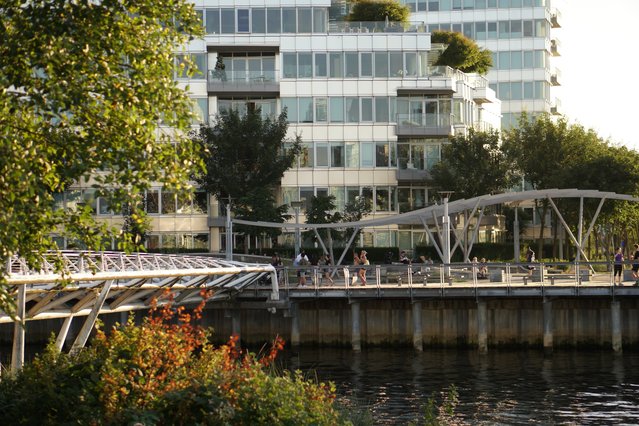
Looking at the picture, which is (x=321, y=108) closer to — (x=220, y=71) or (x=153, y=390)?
(x=220, y=71)

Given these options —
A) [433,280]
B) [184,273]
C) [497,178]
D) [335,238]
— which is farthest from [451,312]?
[497,178]

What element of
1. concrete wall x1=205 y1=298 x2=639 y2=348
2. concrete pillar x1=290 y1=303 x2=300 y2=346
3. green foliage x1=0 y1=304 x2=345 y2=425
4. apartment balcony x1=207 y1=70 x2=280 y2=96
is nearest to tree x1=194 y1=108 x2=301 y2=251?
apartment balcony x1=207 y1=70 x2=280 y2=96

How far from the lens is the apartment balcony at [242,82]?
80125mm

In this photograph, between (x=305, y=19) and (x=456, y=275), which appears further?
(x=305, y=19)

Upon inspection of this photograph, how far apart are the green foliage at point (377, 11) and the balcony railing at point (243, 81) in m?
8.75

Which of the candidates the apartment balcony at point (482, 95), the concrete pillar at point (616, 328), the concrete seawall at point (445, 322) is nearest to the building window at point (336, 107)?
the apartment balcony at point (482, 95)

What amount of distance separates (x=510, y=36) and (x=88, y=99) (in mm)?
92955

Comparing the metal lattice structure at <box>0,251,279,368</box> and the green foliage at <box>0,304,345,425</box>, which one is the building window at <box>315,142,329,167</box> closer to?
the metal lattice structure at <box>0,251,279,368</box>

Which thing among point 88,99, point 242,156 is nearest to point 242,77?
point 242,156

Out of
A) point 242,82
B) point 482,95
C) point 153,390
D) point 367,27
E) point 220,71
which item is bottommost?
point 153,390

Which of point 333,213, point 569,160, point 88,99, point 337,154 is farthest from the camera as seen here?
point 569,160

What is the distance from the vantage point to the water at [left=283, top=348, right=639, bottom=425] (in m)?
36.8

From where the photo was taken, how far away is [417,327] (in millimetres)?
52281

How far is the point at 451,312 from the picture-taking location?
52938 mm
